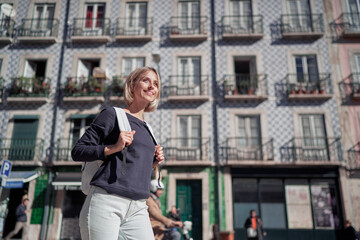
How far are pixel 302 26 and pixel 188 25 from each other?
6246 mm

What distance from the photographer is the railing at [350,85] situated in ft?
52.3

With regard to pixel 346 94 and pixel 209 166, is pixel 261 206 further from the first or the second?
pixel 346 94

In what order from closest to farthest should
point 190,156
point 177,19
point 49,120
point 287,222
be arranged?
point 287,222 → point 190,156 → point 49,120 → point 177,19

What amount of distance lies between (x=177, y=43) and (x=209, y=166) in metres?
6.98

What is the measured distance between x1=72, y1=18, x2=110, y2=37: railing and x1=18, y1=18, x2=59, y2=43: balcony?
3.69 ft

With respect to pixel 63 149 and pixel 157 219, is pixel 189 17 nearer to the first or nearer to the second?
pixel 63 149

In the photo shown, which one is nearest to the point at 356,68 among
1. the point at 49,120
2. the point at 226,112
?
the point at 226,112

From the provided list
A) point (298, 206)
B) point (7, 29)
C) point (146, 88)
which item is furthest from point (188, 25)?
point (146, 88)

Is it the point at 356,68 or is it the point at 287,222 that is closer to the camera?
the point at 287,222

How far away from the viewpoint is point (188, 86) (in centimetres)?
1659

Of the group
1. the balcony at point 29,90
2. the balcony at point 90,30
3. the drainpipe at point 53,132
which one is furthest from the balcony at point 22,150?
the balcony at point 90,30

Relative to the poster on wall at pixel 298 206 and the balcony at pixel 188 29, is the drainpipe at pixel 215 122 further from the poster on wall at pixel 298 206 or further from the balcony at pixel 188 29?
the poster on wall at pixel 298 206

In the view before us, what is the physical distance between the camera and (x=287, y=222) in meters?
14.5

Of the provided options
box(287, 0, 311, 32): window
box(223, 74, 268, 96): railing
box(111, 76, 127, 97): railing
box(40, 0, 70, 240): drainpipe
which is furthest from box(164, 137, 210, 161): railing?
box(287, 0, 311, 32): window
